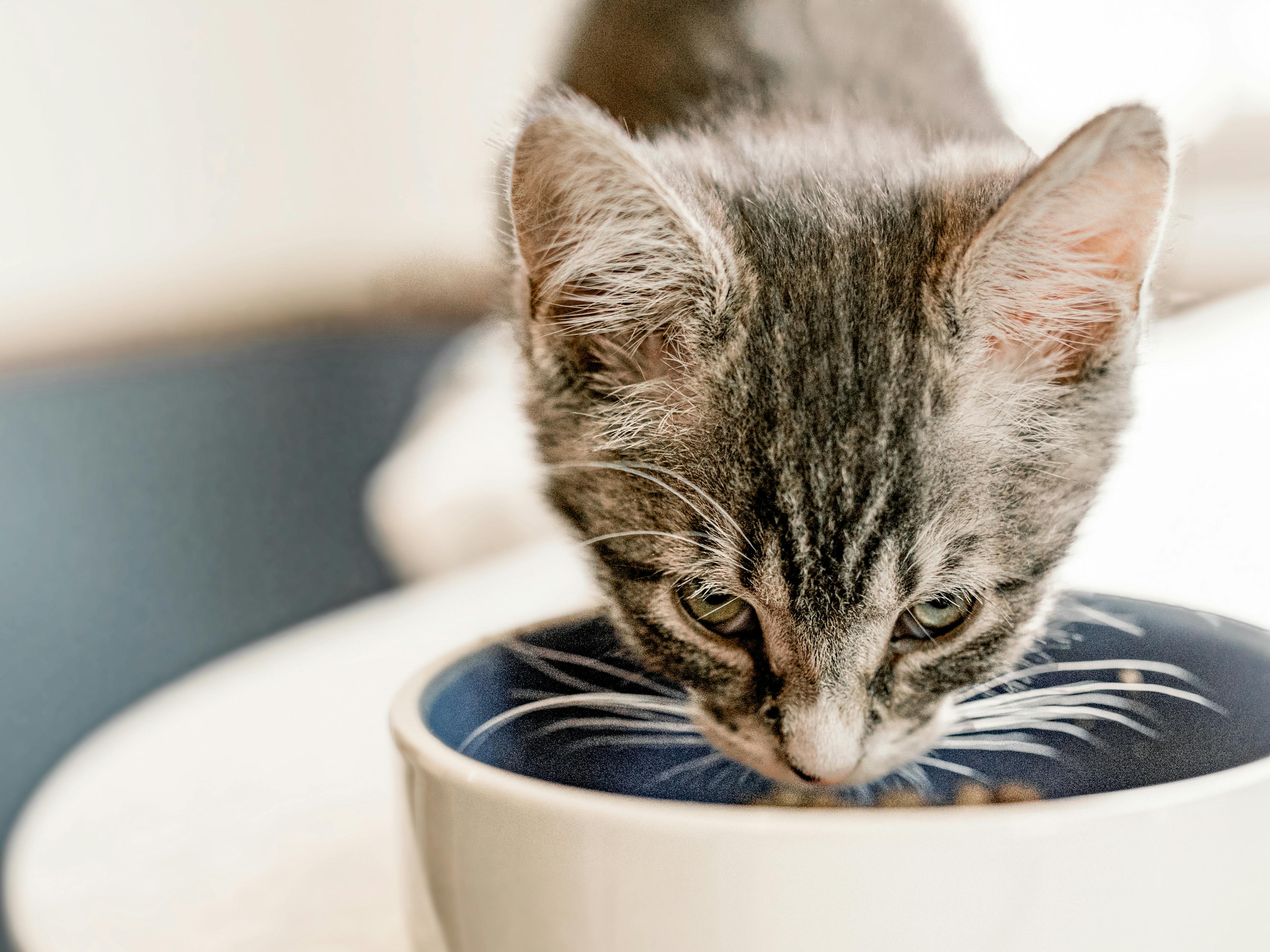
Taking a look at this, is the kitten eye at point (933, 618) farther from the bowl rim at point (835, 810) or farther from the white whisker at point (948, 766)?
the bowl rim at point (835, 810)

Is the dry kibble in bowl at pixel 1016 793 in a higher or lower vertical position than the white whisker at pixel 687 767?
higher

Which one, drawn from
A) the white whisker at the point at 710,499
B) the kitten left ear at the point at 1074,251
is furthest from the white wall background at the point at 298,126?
the white whisker at the point at 710,499

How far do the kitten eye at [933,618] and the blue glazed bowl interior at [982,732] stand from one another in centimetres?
3

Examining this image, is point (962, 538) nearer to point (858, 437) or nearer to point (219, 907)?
point (858, 437)

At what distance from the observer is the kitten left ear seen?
0.88ft

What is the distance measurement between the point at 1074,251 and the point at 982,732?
0.49 feet

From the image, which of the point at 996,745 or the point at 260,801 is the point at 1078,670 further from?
the point at 260,801

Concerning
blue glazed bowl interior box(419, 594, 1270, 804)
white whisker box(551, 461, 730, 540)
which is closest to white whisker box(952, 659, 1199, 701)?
blue glazed bowl interior box(419, 594, 1270, 804)

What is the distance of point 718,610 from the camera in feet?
1.19

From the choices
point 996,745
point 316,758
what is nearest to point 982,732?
point 996,745

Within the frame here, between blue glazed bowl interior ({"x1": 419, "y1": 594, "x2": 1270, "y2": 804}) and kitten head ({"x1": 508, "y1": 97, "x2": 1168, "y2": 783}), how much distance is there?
0.06 feet

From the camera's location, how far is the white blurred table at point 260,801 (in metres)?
0.31

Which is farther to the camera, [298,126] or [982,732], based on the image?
[298,126]

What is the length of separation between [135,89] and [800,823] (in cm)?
58
